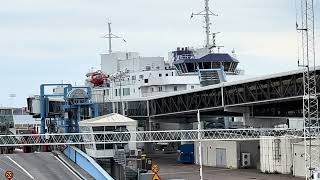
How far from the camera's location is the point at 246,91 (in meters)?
66.3

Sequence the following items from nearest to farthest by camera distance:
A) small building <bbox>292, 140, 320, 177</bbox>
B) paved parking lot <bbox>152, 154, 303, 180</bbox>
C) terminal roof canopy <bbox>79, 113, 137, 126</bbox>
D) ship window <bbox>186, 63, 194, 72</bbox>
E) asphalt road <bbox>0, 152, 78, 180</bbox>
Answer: asphalt road <bbox>0, 152, 78, 180</bbox>, small building <bbox>292, 140, 320, 177</bbox>, paved parking lot <bbox>152, 154, 303, 180</bbox>, terminal roof canopy <bbox>79, 113, 137, 126</bbox>, ship window <bbox>186, 63, 194, 72</bbox>

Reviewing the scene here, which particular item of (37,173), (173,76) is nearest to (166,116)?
(173,76)

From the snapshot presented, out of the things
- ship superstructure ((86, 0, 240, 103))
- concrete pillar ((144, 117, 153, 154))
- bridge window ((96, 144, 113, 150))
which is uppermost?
ship superstructure ((86, 0, 240, 103))

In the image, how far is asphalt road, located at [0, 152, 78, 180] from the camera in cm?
5256

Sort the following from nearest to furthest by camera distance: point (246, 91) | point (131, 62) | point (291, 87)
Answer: point (291, 87), point (246, 91), point (131, 62)

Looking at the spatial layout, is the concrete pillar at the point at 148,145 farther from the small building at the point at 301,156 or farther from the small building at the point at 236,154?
the small building at the point at 301,156

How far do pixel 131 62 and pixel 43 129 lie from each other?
145ft

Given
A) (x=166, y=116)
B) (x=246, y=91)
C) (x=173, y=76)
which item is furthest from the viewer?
(x=173, y=76)

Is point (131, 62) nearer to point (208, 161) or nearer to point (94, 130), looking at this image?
point (208, 161)

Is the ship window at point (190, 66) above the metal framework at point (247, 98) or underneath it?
above

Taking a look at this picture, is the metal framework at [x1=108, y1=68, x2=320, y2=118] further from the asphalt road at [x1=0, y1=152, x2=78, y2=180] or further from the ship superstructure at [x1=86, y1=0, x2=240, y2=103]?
the asphalt road at [x1=0, y1=152, x2=78, y2=180]

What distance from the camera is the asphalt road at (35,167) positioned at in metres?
52.6

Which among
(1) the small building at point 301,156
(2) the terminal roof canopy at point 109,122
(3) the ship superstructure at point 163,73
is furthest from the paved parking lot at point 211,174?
(3) the ship superstructure at point 163,73

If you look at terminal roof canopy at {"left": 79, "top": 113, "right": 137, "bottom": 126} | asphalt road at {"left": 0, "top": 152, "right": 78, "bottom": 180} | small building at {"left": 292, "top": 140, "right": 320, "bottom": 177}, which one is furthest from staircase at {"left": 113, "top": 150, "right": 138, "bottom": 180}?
small building at {"left": 292, "top": 140, "right": 320, "bottom": 177}
